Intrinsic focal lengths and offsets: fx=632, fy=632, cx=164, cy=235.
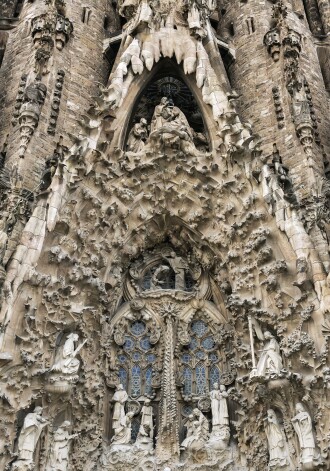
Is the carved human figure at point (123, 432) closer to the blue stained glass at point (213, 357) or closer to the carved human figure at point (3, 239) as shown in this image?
the blue stained glass at point (213, 357)

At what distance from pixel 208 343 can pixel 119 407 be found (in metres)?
1.79

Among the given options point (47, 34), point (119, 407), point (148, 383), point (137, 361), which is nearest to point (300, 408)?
point (148, 383)

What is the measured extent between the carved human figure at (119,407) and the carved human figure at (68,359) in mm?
996

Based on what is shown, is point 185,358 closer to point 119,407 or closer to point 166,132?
point 119,407

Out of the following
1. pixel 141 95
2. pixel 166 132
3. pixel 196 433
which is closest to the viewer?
pixel 196 433

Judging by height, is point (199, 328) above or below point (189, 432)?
above

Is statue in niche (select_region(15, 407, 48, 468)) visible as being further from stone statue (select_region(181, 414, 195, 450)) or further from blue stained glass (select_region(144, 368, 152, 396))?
stone statue (select_region(181, 414, 195, 450))

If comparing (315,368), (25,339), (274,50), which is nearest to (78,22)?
(274,50)

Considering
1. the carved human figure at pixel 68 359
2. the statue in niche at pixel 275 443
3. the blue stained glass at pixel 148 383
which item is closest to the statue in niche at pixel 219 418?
the statue in niche at pixel 275 443

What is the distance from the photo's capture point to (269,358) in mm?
8414

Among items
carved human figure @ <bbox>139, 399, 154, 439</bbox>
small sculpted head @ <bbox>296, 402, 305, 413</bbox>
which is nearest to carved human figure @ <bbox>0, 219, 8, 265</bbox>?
carved human figure @ <bbox>139, 399, 154, 439</bbox>

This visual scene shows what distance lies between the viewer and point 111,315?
32.1 ft

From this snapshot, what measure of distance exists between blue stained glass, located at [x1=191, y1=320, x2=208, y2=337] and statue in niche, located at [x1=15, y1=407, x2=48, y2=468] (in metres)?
3.00

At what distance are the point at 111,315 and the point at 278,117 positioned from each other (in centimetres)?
508
